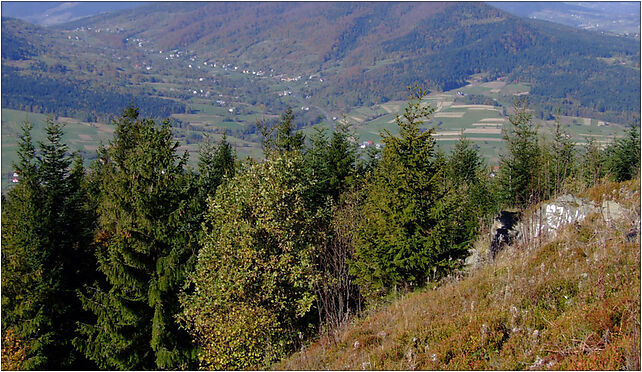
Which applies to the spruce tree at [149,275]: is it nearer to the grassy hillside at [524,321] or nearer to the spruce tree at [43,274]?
the spruce tree at [43,274]

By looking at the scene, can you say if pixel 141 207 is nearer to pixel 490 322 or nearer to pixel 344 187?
pixel 490 322

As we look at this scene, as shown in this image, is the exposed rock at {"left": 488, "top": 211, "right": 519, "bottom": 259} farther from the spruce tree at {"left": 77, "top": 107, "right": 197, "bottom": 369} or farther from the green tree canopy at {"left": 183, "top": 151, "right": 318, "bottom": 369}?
the spruce tree at {"left": 77, "top": 107, "right": 197, "bottom": 369}

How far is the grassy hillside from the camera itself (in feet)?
22.1

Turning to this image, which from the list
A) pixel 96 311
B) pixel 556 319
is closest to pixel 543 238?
pixel 556 319

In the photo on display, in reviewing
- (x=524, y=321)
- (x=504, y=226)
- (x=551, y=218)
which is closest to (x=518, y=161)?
(x=504, y=226)

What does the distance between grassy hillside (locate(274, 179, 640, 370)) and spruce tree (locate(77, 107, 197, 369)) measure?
9.93 meters

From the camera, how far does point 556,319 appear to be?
7.60 meters

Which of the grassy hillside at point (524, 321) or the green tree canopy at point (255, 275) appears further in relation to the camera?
the green tree canopy at point (255, 275)

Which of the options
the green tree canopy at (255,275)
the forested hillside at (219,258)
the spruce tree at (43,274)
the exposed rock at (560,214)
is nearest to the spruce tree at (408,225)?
the forested hillside at (219,258)

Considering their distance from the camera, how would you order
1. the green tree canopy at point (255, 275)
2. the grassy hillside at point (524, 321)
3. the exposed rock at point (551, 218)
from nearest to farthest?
the grassy hillside at point (524, 321) → the exposed rock at point (551, 218) → the green tree canopy at point (255, 275)

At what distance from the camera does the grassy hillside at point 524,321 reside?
672 cm

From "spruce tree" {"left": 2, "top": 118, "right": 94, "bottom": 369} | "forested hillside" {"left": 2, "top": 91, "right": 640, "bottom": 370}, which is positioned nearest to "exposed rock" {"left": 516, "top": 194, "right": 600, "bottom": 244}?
"forested hillside" {"left": 2, "top": 91, "right": 640, "bottom": 370}

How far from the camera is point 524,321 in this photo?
7703 millimetres

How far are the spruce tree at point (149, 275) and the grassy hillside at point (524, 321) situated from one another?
993 cm
